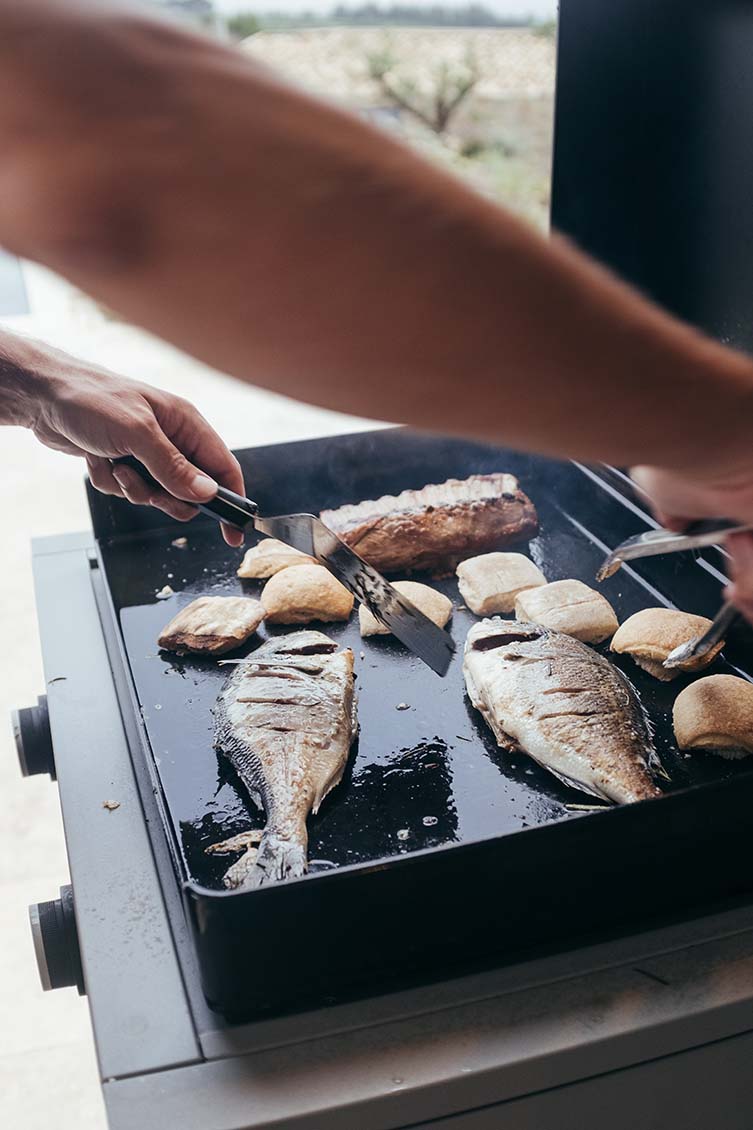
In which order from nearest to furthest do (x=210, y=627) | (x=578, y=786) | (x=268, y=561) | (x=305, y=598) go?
(x=578, y=786) < (x=210, y=627) < (x=305, y=598) < (x=268, y=561)

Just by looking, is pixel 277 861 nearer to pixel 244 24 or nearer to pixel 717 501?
pixel 717 501

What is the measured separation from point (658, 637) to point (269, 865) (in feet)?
2.74

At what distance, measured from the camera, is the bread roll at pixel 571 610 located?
1.85 meters

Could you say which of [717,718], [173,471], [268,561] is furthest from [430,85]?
[717,718]

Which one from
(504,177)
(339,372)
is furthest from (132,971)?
(504,177)

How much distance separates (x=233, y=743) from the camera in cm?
152

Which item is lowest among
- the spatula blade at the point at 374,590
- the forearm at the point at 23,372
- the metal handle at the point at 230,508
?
the spatula blade at the point at 374,590

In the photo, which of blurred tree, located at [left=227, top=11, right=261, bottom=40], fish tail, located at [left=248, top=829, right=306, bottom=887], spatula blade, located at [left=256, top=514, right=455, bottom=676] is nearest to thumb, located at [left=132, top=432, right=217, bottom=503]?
spatula blade, located at [left=256, top=514, right=455, bottom=676]

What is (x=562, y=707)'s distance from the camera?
153 centimetres

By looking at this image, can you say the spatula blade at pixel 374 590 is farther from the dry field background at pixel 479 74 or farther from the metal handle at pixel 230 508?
the dry field background at pixel 479 74

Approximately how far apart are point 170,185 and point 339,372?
0.15m

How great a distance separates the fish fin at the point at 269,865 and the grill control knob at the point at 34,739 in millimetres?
Answer: 614

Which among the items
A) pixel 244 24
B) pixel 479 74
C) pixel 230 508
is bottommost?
pixel 230 508

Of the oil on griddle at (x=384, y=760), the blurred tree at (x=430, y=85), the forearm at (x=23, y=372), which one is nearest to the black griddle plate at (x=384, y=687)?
the oil on griddle at (x=384, y=760)
